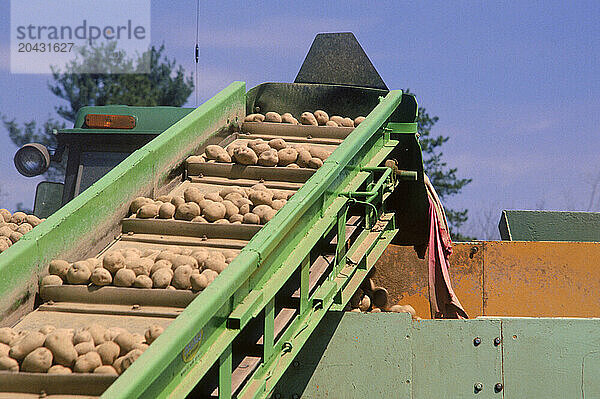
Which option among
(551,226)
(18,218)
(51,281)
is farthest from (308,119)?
(551,226)

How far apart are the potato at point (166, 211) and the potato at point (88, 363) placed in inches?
57.7

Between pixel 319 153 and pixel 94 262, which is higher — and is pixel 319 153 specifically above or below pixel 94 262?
above

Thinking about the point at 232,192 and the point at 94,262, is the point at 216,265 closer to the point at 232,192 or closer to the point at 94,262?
the point at 94,262

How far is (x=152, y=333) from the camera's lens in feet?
11.3

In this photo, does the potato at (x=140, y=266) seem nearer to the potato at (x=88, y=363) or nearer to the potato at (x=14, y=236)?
the potato at (x=88, y=363)

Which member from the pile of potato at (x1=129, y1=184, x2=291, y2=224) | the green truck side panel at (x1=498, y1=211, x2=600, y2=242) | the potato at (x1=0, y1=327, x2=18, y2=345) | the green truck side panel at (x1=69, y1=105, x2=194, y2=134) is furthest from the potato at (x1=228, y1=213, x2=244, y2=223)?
the green truck side panel at (x1=498, y1=211, x2=600, y2=242)

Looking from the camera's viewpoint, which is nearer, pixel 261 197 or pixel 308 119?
pixel 261 197

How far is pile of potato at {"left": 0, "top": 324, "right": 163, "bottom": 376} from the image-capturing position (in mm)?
3320

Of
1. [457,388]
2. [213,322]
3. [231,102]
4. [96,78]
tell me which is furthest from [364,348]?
[96,78]

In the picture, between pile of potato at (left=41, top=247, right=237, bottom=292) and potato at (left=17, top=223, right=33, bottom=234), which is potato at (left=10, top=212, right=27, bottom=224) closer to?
potato at (left=17, top=223, right=33, bottom=234)

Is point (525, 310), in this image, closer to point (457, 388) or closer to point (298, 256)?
point (457, 388)

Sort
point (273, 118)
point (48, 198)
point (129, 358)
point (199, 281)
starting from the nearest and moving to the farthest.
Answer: point (129, 358) < point (199, 281) < point (273, 118) < point (48, 198)

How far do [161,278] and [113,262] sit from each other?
27 cm

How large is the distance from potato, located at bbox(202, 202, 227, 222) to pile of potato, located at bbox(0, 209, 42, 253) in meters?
1.00
